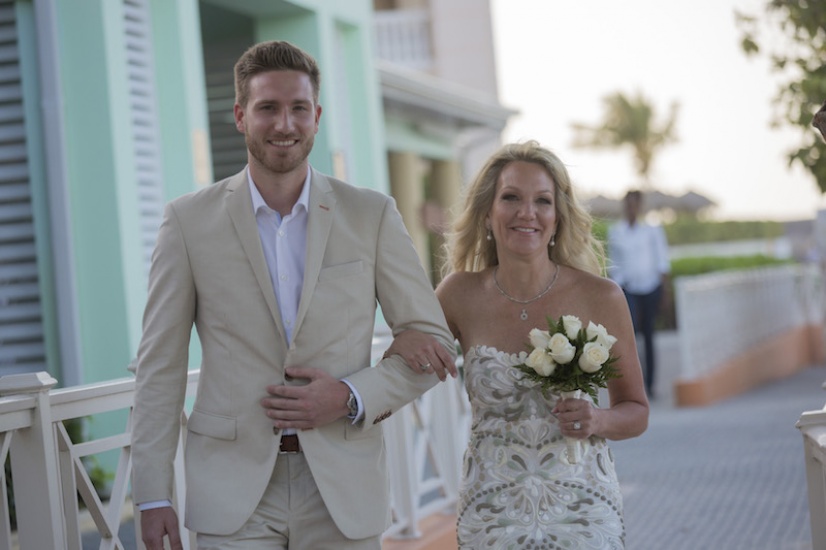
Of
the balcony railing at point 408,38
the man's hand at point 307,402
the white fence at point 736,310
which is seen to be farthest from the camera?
the balcony railing at point 408,38

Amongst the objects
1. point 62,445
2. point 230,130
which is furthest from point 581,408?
point 230,130

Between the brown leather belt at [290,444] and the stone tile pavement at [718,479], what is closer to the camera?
the brown leather belt at [290,444]

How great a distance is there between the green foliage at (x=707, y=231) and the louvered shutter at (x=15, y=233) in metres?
46.1

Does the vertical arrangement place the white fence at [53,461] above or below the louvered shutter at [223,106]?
below

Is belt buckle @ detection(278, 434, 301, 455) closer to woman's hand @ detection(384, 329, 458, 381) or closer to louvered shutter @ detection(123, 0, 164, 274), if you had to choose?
woman's hand @ detection(384, 329, 458, 381)

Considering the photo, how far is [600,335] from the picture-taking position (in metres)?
4.14

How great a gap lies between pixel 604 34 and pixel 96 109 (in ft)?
84.8

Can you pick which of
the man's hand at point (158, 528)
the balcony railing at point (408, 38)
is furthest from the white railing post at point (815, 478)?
the balcony railing at point (408, 38)

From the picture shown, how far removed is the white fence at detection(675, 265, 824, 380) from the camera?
14.1 meters

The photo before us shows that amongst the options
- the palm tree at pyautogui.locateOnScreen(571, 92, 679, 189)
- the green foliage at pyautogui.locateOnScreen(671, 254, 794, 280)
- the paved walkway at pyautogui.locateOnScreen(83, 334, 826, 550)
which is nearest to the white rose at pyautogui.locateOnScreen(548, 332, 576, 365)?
the paved walkway at pyautogui.locateOnScreen(83, 334, 826, 550)

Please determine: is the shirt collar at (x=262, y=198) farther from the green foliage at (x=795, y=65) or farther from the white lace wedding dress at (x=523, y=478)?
the green foliage at (x=795, y=65)

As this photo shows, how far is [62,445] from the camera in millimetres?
4059

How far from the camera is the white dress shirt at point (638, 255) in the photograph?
13.0 metres

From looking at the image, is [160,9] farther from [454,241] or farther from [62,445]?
[62,445]
